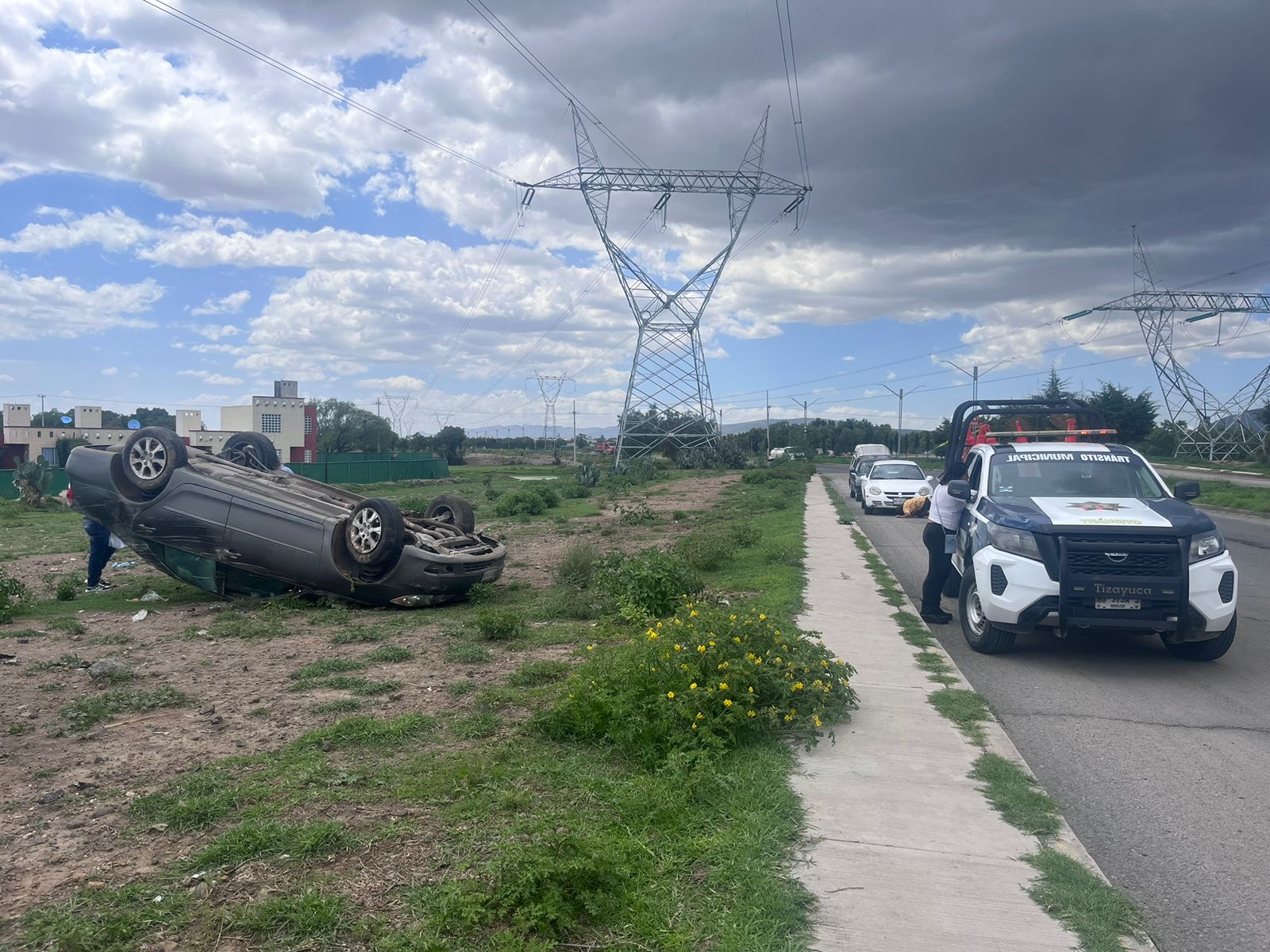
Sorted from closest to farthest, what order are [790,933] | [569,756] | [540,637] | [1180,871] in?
[790,933]
[1180,871]
[569,756]
[540,637]

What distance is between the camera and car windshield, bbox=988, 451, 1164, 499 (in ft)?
31.6

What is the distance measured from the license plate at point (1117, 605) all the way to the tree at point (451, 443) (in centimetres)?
8673

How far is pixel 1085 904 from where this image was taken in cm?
407

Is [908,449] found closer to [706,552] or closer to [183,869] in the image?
[706,552]

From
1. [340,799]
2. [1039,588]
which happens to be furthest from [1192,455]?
[340,799]

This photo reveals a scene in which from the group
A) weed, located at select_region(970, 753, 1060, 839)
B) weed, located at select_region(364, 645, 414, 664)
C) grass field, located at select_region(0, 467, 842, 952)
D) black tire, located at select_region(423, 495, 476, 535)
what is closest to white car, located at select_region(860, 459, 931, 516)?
black tire, located at select_region(423, 495, 476, 535)

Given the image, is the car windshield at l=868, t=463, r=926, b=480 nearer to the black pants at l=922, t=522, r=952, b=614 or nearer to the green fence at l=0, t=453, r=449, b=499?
the black pants at l=922, t=522, r=952, b=614

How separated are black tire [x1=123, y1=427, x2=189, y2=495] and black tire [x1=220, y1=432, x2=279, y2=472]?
170cm

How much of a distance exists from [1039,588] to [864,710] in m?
2.36

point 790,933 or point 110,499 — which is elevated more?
point 110,499

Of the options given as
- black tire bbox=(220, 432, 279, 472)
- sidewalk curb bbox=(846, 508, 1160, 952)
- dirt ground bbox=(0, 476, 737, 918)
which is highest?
black tire bbox=(220, 432, 279, 472)

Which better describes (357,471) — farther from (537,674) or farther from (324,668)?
(537,674)

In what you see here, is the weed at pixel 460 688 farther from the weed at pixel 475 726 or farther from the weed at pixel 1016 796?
the weed at pixel 1016 796

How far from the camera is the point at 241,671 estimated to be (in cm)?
852
